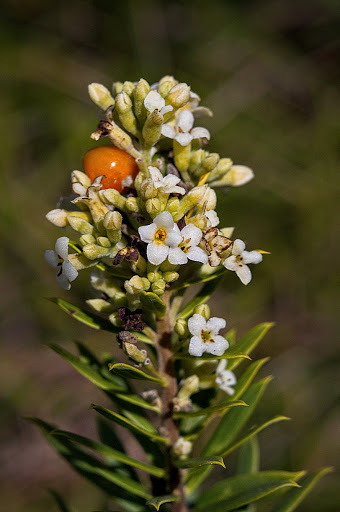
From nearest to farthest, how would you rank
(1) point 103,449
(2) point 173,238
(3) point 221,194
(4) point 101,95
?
(2) point 173,238 → (1) point 103,449 → (4) point 101,95 → (3) point 221,194

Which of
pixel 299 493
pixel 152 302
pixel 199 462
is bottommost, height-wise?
pixel 299 493

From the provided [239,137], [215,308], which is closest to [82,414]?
[215,308]

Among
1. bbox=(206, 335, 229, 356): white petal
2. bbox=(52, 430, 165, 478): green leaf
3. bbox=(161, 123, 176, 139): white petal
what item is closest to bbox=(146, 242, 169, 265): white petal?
bbox=(206, 335, 229, 356): white petal

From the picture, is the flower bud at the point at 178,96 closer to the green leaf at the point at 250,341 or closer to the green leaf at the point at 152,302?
the green leaf at the point at 152,302

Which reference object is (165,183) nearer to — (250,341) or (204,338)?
(204,338)

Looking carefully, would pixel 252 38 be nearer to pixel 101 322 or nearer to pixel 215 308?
pixel 215 308

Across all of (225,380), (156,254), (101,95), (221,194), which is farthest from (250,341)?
(221,194)

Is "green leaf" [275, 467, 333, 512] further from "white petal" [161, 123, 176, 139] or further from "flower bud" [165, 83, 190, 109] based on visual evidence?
"flower bud" [165, 83, 190, 109]
